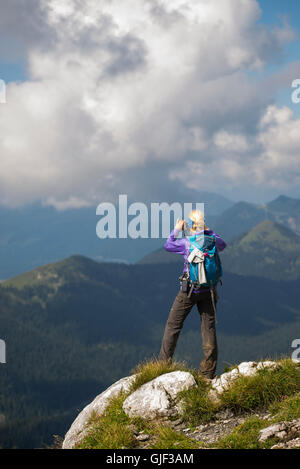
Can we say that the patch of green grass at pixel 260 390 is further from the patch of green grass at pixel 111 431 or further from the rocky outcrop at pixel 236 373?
the patch of green grass at pixel 111 431

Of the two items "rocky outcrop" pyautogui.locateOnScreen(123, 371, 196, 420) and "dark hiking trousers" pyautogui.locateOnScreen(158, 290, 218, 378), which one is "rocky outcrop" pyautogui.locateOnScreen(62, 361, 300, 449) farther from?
"dark hiking trousers" pyautogui.locateOnScreen(158, 290, 218, 378)

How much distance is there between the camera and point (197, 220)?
12.2m

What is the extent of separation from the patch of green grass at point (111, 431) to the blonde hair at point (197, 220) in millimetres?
5476

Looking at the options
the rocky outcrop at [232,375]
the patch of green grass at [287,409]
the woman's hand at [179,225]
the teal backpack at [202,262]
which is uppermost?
the woman's hand at [179,225]

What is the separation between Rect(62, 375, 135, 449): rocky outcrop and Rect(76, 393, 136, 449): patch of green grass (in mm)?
361

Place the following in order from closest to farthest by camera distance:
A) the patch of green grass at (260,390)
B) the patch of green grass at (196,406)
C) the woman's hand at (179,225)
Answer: the patch of green grass at (196,406), the patch of green grass at (260,390), the woman's hand at (179,225)

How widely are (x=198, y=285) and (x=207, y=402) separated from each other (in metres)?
3.20

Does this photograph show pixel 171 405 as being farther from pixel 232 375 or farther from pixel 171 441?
pixel 232 375

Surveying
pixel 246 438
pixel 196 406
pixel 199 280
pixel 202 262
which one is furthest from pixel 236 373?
pixel 202 262

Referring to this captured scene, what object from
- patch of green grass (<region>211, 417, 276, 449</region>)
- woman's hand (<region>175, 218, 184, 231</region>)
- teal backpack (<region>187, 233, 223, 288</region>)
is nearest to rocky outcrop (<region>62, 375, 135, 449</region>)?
teal backpack (<region>187, 233, 223, 288</region>)

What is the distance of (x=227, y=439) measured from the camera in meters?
8.93

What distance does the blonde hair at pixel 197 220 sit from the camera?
12219mm

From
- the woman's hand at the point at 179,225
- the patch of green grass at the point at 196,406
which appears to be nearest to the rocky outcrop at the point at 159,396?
the patch of green grass at the point at 196,406
